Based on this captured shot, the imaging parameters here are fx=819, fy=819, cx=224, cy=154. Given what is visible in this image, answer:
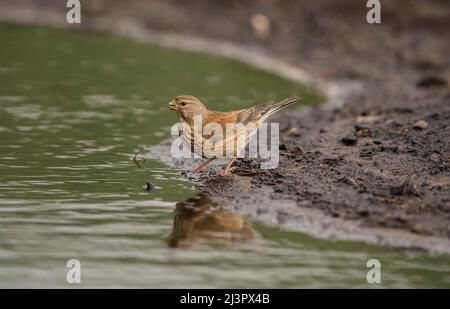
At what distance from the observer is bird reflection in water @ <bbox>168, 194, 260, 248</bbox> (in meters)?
7.66

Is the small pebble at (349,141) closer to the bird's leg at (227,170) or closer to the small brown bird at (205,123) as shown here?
the small brown bird at (205,123)

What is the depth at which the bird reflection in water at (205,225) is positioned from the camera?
25.1 feet

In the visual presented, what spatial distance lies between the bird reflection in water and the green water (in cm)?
1

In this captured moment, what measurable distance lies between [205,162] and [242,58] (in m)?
8.71

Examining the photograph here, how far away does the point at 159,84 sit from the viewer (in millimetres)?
15711

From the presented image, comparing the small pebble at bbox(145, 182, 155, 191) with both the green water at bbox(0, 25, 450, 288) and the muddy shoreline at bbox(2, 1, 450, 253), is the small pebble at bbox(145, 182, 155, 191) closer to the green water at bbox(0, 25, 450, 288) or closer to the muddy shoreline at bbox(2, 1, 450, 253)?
the green water at bbox(0, 25, 450, 288)

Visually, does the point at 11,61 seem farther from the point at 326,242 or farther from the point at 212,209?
the point at 326,242

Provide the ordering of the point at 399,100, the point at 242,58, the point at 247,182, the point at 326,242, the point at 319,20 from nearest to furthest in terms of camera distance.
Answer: the point at 326,242 < the point at 247,182 < the point at 399,100 < the point at 242,58 < the point at 319,20

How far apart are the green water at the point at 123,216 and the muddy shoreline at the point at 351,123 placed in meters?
0.49

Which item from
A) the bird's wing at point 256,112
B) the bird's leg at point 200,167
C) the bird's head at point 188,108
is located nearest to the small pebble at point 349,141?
the bird's wing at point 256,112

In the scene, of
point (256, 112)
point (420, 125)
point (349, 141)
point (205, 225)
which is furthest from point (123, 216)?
point (420, 125)

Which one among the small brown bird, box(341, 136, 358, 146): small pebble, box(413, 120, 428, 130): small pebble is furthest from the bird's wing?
box(413, 120, 428, 130): small pebble

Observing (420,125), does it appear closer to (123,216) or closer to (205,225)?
(205,225)
